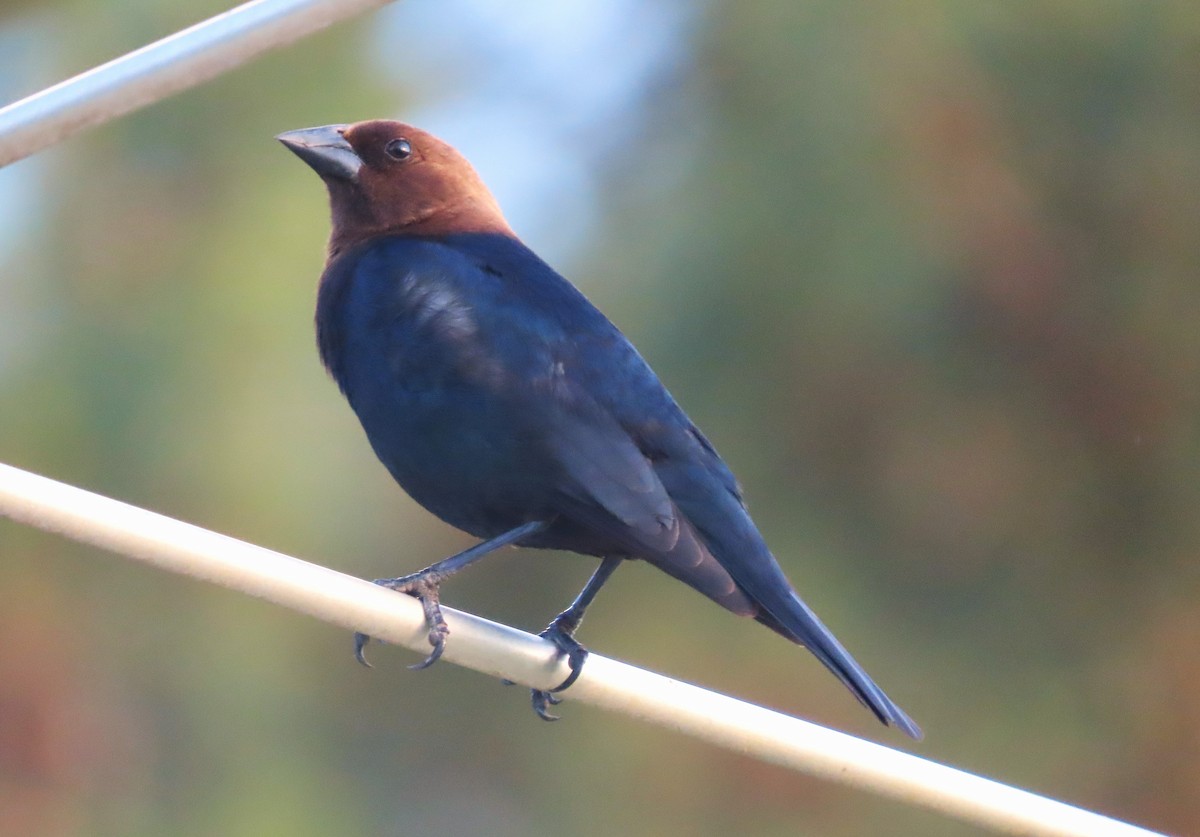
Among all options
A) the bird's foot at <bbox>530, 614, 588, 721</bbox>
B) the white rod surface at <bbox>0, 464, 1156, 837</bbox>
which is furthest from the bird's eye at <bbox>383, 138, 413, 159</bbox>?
the white rod surface at <bbox>0, 464, 1156, 837</bbox>

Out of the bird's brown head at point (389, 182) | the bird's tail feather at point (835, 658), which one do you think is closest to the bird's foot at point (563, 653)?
the bird's tail feather at point (835, 658)

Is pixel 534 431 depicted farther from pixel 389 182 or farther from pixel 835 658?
pixel 389 182

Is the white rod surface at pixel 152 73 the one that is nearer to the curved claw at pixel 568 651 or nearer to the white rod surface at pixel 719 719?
the white rod surface at pixel 719 719

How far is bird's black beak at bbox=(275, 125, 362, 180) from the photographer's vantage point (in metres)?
3.91

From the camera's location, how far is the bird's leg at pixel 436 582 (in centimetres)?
253

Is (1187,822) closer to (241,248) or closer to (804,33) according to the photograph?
(804,33)

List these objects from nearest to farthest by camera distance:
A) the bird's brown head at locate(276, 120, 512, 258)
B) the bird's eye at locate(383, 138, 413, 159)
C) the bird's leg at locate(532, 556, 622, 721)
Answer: the bird's leg at locate(532, 556, 622, 721), the bird's brown head at locate(276, 120, 512, 258), the bird's eye at locate(383, 138, 413, 159)

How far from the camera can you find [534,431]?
3.19 meters

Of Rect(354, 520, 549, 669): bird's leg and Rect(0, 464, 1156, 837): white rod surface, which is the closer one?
Rect(0, 464, 1156, 837): white rod surface

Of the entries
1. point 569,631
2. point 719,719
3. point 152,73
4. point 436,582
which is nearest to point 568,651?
point 436,582

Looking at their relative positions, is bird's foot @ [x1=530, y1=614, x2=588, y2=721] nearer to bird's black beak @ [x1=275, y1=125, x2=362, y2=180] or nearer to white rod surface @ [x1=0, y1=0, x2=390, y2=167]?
white rod surface @ [x1=0, y1=0, x2=390, y2=167]

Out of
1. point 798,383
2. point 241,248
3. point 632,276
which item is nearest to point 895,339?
point 798,383

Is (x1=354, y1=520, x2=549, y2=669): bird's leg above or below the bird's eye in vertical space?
below

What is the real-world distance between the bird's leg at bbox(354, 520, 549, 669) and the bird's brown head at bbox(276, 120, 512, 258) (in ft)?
2.76
